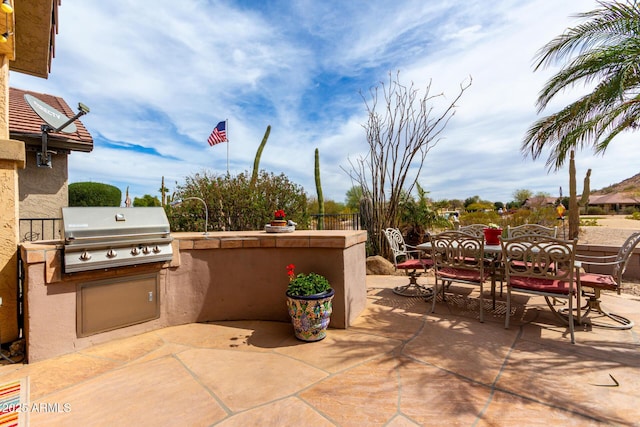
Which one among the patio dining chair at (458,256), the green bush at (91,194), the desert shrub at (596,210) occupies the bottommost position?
the patio dining chair at (458,256)

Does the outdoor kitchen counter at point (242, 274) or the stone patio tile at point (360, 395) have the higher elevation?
the outdoor kitchen counter at point (242, 274)

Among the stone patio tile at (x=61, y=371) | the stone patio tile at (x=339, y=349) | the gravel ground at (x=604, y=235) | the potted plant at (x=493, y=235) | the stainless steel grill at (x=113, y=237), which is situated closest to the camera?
the stone patio tile at (x=61, y=371)

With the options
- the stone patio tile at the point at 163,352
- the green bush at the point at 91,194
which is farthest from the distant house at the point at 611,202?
the green bush at the point at 91,194

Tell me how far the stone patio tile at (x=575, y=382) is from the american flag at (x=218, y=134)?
25.8 ft

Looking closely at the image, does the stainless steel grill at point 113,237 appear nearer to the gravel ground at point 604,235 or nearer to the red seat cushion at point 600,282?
the red seat cushion at point 600,282

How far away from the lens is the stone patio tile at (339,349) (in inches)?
89.0

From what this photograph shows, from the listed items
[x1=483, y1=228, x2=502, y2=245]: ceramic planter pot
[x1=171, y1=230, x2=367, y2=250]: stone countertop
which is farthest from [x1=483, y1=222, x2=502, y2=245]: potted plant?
[x1=171, y1=230, x2=367, y2=250]: stone countertop

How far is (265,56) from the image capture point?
591cm

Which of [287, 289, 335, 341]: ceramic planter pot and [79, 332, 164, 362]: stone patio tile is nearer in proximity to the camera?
[79, 332, 164, 362]: stone patio tile

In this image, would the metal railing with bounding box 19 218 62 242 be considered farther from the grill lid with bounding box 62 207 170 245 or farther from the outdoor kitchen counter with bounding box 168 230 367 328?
the outdoor kitchen counter with bounding box 168 230 367 328

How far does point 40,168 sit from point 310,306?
6861 mm

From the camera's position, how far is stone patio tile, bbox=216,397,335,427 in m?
1.55

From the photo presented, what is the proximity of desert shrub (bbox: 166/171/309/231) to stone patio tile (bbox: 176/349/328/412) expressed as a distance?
2.71 meters

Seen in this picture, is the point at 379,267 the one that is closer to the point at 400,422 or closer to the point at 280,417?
the point at 400,422
